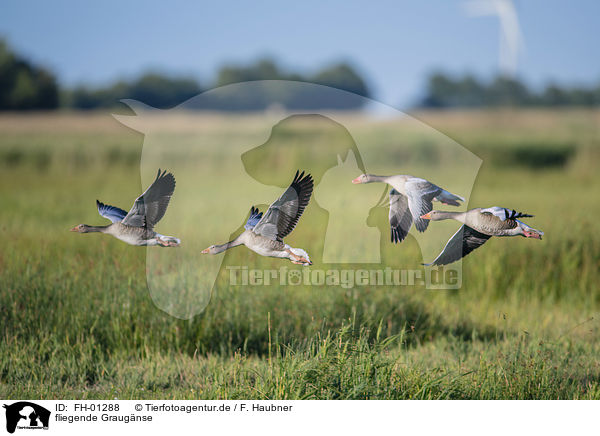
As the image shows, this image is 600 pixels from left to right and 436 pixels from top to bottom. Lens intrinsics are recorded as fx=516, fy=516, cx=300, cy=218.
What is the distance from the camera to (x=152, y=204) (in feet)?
11.8

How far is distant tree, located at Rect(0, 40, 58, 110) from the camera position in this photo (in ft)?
41.8

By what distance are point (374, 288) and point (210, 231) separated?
6.28 ft

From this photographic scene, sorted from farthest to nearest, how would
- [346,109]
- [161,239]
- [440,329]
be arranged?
[440,329]
[346,109]
[161,239]

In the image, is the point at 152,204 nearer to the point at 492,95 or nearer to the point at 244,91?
the point at 244,91

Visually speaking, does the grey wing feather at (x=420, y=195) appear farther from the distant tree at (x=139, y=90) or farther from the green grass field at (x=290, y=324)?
the distant tree at (x=139, y=90)

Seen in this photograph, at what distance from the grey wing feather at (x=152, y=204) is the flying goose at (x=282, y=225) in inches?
20.5

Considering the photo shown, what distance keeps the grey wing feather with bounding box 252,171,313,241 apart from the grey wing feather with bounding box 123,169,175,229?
0.74m

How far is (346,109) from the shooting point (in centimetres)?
504

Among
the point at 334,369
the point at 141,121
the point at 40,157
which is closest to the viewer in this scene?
the point at 141,121

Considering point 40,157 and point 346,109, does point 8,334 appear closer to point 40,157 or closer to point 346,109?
point 346,109

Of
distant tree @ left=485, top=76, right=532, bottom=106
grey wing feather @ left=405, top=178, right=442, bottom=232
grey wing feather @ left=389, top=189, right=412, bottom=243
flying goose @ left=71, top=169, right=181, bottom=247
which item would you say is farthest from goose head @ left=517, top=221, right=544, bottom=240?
distant tree @ left=485, top=76, right=532, bottom=106

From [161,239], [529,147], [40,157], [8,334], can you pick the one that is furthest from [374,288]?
[529,147]
